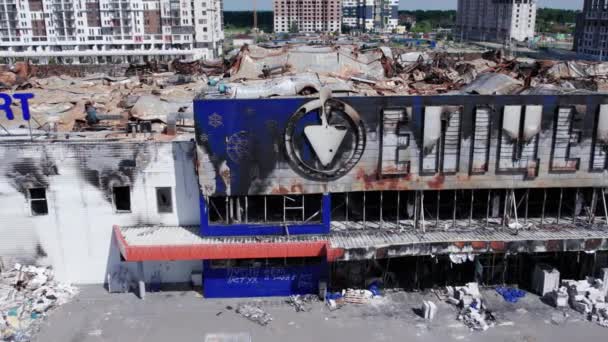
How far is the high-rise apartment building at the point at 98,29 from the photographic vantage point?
165 m

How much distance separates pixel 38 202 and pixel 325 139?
1516 centimetres

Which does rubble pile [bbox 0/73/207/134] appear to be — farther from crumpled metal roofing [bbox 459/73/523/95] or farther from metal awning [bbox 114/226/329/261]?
crumpled metal roofing [bbox 459/73/523/95]

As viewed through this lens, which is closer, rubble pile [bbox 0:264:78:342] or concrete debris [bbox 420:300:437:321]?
rubble pile [bbox 0:264:78:342]

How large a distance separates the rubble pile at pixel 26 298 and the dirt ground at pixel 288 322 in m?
0.65

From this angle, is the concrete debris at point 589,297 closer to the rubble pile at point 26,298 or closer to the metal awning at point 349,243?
the metal awning at point 349,243

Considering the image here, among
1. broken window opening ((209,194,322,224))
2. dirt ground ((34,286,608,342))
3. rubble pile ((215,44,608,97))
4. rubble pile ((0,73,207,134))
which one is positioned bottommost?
dirt ground ((34,286,608,342))

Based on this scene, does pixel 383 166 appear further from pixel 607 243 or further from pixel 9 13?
pixel 9 13

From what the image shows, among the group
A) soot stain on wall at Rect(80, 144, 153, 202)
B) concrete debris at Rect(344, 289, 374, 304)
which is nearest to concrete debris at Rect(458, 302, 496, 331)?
concrete debris at Rect(344, 289, 374, 304)

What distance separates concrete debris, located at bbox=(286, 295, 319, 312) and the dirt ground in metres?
0.27

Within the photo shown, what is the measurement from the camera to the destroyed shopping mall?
27547 millimetres

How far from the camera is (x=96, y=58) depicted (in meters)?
168

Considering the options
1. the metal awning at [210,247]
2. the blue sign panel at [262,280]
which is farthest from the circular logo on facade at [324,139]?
the blue sign panel at [262,280]

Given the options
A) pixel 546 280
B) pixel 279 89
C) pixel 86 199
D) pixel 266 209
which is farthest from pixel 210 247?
pixel 546 280

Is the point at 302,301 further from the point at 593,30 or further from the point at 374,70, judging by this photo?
the point at 593,30
